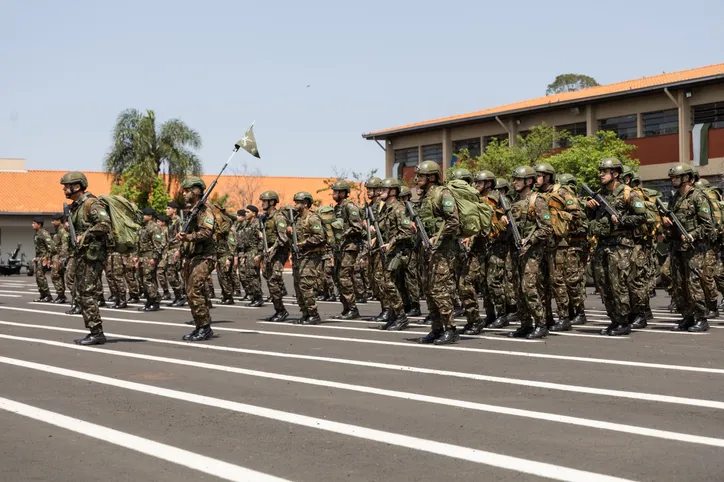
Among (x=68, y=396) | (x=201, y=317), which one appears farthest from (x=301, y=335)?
(x=68, y=396)

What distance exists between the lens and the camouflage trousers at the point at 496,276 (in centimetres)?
1432

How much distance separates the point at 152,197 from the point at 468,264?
45256 mm

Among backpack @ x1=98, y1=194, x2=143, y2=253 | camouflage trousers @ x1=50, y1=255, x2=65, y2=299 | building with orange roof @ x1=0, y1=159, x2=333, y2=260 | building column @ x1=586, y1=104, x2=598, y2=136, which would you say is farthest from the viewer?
building with orange roof @ x1=0, y1=159, x2=333, y2=260

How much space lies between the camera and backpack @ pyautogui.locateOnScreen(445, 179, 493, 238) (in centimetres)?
1209

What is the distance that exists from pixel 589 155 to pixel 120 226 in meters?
27.9

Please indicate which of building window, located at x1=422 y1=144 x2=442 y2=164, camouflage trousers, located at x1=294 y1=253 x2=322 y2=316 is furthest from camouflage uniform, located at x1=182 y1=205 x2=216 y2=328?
building window, located at x1=422 y1=144 x2=442 y2=164

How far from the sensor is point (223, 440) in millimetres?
6777

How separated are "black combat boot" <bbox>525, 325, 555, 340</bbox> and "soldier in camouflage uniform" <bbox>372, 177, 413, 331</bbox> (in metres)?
2.22

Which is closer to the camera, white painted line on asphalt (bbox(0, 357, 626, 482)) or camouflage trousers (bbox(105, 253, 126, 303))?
white painted line on asphalt (bbox(0, 357, 626, 482))

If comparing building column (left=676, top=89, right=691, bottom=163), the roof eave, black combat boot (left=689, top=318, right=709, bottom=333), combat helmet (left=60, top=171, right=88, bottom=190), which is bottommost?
black combat boot (left=689, top=318, right=709, bottom=333)

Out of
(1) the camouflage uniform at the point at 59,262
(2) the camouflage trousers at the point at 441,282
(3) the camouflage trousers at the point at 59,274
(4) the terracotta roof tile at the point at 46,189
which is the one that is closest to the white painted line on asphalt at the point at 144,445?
(2) the camouflage trousers at the point at 441,282

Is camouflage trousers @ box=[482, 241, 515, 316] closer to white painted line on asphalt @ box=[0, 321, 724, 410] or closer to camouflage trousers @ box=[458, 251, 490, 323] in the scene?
camouflage trousers @ box=[458, 251, 490, 323]

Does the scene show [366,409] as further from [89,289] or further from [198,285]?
[89,289]

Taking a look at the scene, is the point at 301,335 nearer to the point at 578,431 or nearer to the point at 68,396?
the point at 68,396
